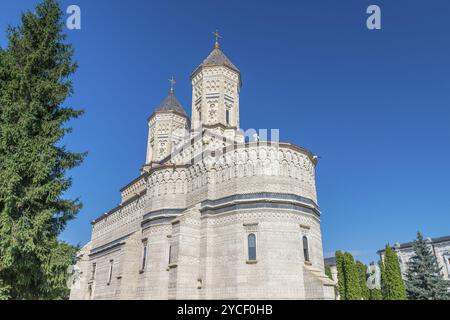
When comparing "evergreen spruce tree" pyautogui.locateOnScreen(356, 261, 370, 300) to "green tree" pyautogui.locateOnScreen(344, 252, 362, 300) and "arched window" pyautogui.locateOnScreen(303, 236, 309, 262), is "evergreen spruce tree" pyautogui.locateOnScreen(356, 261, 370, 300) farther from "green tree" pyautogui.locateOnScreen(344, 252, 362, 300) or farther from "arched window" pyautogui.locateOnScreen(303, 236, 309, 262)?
"arched window" pyautogui.locateOnScreen(303, 236, 309, 262)

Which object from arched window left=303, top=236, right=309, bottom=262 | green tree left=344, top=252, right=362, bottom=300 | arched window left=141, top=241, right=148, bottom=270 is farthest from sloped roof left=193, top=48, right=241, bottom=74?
green tree left=344, top=252, right=362, bottom=300

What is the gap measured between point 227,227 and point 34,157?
11708 mm

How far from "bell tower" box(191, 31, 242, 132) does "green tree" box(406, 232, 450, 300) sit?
62.8ft

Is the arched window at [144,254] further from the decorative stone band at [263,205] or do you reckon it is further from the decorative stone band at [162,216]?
the decorative stone band at [263,205]

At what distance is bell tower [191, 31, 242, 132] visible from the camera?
2739cm

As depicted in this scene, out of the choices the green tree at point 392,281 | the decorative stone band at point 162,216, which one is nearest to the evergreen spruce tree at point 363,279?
the green tree at point 392,281

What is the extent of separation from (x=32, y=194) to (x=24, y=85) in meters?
4.22

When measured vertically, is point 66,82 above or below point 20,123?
above

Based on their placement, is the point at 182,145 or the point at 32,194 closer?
the point at 32,194

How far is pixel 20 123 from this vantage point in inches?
454

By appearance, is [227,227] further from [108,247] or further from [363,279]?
[363,279]
